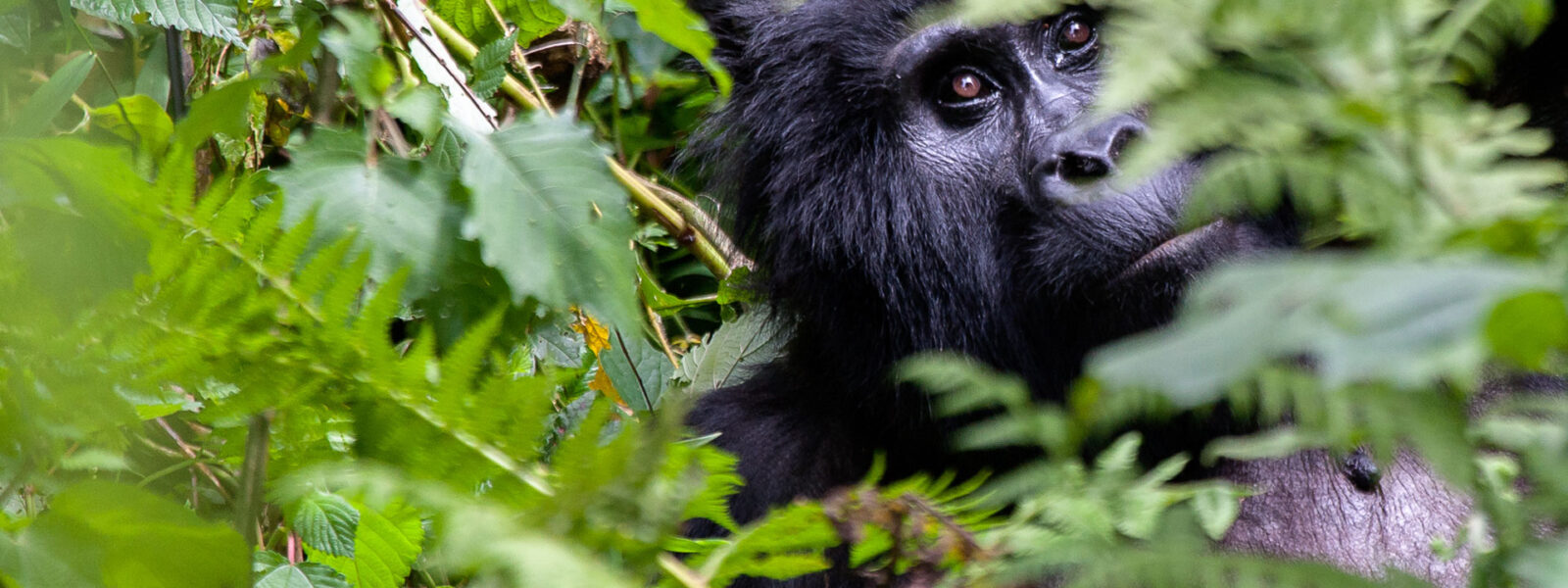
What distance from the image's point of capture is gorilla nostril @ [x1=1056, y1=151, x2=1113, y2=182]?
6.36 feet

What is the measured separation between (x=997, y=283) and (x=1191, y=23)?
1.59m

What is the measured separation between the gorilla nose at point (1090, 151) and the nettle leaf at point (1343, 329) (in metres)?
1.51

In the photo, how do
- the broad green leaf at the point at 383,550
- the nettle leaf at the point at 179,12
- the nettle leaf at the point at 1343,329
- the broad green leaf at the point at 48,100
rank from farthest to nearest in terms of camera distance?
the nettle leaf at the point at 179,12, the broad green leaf at the point at 383,550, the broad green leaf at the point at 48,100, the nettle leaf at the point at 1343,329

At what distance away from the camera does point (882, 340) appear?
2.22m

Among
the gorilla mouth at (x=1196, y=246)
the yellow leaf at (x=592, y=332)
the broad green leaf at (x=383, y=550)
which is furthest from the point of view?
the yellow leaf at (x=592, y=332)

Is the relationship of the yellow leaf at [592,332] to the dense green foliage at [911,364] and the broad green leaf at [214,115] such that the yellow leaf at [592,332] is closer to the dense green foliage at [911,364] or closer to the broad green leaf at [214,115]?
the dense green foliage at [911,364]

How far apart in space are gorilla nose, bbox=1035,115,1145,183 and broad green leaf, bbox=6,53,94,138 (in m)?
1.32

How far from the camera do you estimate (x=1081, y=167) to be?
77.9 inches

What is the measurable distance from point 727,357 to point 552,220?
1.46 metres

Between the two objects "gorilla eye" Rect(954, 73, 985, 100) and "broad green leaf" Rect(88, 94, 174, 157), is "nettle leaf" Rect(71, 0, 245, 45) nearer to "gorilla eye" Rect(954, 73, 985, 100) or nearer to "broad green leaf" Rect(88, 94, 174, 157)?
"broad green leaf" Rect(88, 94, 174, 157)

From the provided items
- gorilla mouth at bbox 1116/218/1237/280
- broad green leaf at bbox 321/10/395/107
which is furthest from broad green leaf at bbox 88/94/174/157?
gorilla mouth at bbox 1116/218/1237/280

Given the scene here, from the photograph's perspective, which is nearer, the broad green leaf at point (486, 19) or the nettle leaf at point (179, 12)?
the nettle leaf at point (179, 12)

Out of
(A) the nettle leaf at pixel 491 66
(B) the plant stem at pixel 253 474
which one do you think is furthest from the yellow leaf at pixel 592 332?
(B) the plant stem at pixel 253 474

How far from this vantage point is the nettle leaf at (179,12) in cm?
211
